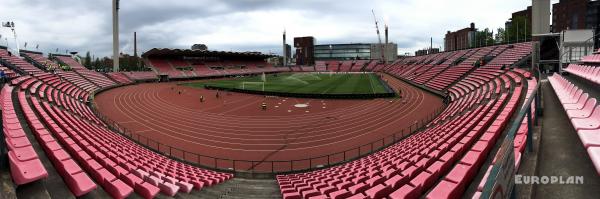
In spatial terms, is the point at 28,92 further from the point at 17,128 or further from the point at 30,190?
the point at 30,190

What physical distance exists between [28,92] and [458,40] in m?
171

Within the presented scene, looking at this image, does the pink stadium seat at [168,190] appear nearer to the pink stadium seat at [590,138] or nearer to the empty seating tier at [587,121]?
the empty seating tier at [587,121]

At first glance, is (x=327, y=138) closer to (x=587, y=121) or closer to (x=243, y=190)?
(x=243, y=190)

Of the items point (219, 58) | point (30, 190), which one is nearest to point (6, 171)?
point (30, 190)

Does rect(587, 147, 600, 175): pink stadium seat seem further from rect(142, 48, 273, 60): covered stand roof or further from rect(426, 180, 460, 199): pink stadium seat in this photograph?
rect(142, 48, 273, 60): covered stand roof

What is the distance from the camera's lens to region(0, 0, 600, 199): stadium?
6309mm

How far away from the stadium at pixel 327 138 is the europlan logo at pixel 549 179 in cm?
3

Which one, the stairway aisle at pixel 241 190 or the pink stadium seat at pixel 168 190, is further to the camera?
the stairway aisle at pixel 241 190

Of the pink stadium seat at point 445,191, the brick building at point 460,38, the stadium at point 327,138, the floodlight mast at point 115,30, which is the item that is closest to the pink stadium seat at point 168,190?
the stadium at point 327,138

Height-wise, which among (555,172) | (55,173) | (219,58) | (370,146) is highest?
(219,58)

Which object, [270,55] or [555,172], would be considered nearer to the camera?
[555,172]

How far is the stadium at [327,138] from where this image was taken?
631 cm

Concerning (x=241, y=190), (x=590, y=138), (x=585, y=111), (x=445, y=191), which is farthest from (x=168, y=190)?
(x=585, y=111)

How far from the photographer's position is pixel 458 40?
15938 centimetres
